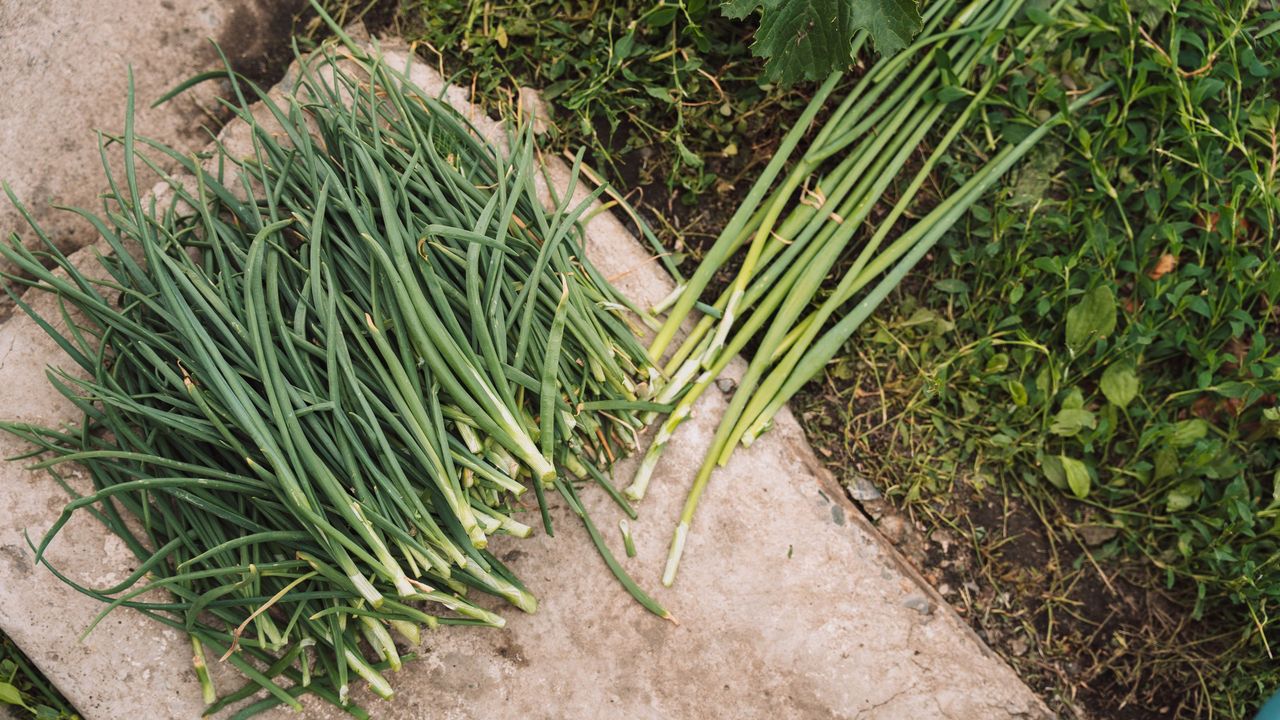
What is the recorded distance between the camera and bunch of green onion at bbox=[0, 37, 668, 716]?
136 cm

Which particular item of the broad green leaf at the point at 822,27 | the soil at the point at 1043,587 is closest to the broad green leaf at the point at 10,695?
the soil at the point at 1043,587

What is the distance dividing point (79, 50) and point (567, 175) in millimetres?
988

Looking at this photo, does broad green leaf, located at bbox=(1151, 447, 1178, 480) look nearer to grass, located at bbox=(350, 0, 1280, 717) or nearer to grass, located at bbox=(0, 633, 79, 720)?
grass, located at bbox=(350, 0, 1280, 717)

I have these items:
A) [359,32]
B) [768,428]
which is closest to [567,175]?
[359,32]

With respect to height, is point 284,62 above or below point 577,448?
above

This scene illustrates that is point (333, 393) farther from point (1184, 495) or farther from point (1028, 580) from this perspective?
point (1184, 495)

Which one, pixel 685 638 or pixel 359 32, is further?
pixel 359 32

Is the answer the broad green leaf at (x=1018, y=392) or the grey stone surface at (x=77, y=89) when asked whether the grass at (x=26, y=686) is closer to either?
the grey stone surface at (x=77, y=89)

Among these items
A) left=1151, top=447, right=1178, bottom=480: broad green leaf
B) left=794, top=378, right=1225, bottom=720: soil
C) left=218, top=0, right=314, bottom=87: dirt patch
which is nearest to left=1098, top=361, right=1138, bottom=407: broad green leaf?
left=1151, top=447, right=1178, bottom=480: broad green leaf

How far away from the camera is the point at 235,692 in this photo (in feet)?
4.87

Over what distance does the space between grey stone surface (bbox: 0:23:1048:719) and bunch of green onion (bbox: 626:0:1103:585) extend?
0.40 feet

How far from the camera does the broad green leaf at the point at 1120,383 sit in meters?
1.80

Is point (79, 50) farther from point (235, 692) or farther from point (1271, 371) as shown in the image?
point (1271, 371)

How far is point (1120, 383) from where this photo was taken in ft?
5.91
